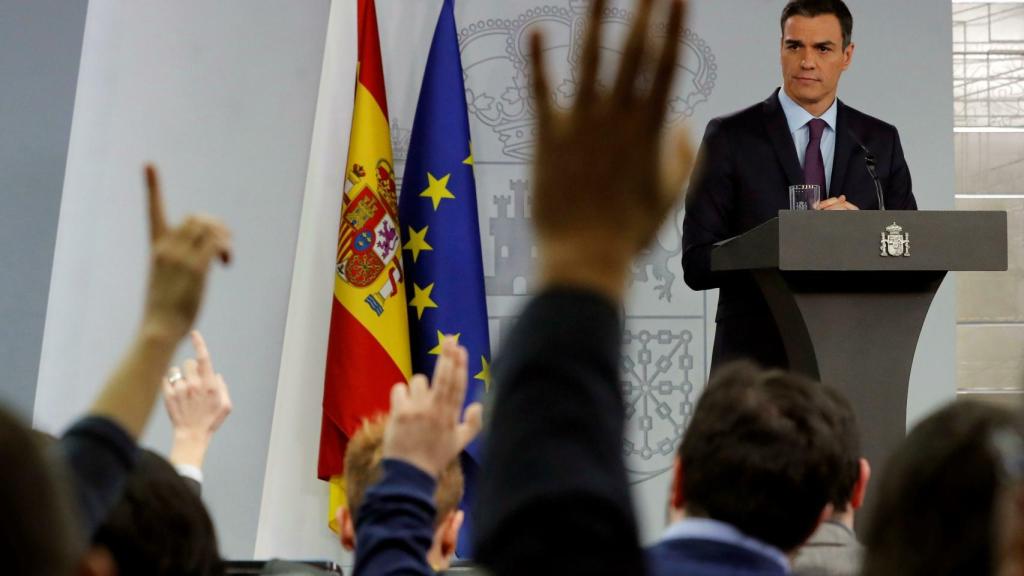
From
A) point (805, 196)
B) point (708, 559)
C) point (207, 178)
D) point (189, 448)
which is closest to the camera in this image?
point (708, 559)

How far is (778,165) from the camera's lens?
12.7 feet

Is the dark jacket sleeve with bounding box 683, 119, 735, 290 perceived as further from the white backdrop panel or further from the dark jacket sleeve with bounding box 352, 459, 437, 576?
the dark jacket sleeve with bounding box 352, 459, 437, 576

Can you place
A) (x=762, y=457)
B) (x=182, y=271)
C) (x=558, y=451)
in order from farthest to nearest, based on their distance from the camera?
(x=762, y=457) → (x=182, y=271) → (x=558, y=451)

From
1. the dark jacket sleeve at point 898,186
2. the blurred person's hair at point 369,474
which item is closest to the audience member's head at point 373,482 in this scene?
the blurred person's hair at point 369,474

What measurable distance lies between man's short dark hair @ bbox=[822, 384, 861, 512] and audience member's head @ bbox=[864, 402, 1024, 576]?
28.5 inches

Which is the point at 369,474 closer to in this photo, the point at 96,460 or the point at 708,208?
the point at 96,460

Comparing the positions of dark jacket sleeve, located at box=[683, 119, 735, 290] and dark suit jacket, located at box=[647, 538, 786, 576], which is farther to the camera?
dark jacket sleeve, located at box=[683, 119, 735, 290]

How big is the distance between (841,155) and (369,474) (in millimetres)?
2424

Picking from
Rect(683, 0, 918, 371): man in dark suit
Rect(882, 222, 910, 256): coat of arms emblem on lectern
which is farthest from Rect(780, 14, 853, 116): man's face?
Rect(882, 222, 910, 256): coat of arms emblem on lectern

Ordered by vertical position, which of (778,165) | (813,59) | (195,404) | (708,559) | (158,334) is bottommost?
(708,559)

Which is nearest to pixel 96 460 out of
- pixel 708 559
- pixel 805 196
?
pixel 708 559

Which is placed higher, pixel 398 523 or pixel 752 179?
pixel 752 179

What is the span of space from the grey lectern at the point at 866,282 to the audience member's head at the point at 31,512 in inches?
93.5

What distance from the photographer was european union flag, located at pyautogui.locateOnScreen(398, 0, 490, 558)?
16.7 feet
